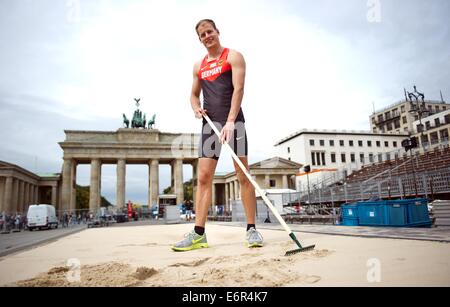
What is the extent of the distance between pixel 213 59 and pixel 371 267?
10.4ft

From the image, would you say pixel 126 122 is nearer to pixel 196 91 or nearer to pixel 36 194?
pixel 36 194

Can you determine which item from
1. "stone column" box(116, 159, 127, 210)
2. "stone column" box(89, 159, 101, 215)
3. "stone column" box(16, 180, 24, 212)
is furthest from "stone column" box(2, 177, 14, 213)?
"stone column" box(116, 159, 127, 210)

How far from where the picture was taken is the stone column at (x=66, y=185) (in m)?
45.9

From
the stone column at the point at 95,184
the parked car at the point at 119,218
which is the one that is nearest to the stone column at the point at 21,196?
the stone column at the point at 95,184

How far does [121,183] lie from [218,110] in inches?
1860

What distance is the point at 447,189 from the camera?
13.6 metres

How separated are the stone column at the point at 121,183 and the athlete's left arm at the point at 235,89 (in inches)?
1804

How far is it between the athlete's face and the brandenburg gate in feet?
136

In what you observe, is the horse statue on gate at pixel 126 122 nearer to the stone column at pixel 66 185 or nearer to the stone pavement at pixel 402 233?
the stone column at pixel 66 185

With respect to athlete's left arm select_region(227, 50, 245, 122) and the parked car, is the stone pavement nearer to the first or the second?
athlete's left arm select_region(227, 50, 245, 122)

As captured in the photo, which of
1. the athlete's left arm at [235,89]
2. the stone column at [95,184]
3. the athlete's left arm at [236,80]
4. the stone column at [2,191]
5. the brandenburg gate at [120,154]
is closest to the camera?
the athlete's left arm at [235,89]

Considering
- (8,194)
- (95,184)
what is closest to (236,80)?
(95,184)
